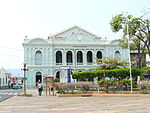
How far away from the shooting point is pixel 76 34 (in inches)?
1813

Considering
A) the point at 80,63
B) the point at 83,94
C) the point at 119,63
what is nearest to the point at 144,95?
the point at 83,94

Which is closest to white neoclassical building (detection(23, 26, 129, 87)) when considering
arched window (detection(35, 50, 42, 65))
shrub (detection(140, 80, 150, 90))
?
arched window (detection(35, 50, 42, 65))

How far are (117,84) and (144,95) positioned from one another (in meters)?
4.19

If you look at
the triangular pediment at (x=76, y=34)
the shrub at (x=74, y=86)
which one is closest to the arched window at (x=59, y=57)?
the triangular pediment at (x=76, y=34)

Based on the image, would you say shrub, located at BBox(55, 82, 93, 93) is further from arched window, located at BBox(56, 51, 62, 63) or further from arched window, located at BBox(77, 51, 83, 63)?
arched window, located at BBox(77, 51, 83, 63)

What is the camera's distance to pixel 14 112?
404 inches

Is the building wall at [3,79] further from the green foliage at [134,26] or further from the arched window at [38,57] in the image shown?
the green foliage at [134,26]

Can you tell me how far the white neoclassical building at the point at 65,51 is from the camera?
43469 mm

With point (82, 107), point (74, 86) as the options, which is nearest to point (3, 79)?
point (74, 86)

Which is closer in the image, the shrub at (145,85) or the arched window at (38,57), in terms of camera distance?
the shrub at (145,85)

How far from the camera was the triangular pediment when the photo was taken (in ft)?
151

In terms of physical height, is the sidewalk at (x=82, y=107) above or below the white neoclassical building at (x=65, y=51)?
below

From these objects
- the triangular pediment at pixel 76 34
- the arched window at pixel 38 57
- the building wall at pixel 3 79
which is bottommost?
the building wall at pixel 3 79

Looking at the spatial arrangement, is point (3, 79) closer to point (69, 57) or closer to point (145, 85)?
point (69, 57)
